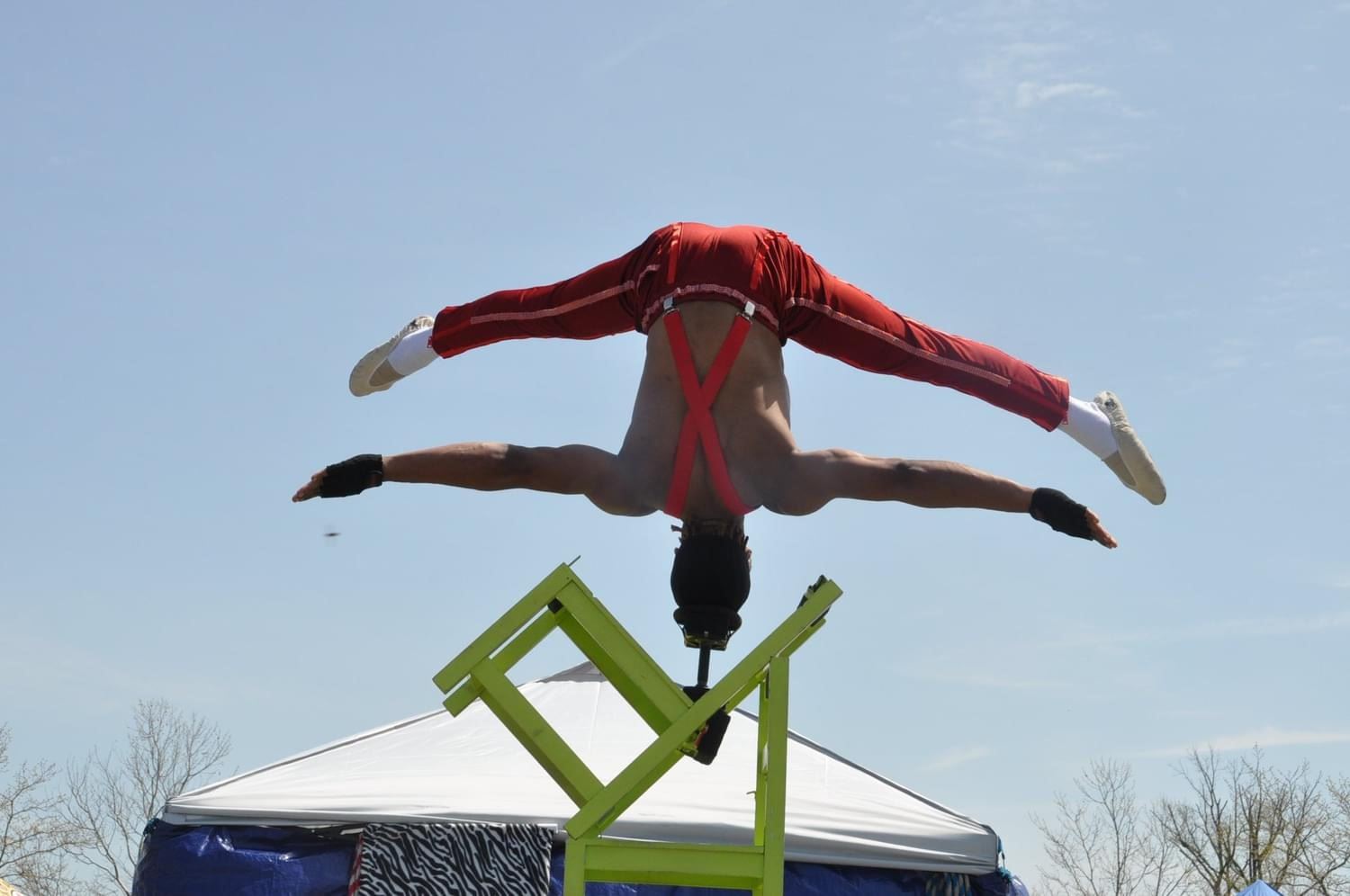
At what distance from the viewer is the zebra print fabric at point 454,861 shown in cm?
508

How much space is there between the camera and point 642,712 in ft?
11.0

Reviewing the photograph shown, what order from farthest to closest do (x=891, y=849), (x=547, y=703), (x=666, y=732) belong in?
(x=547, y=703) < (x=891, y=849) < (x=666, y=732)

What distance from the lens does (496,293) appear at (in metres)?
4.96

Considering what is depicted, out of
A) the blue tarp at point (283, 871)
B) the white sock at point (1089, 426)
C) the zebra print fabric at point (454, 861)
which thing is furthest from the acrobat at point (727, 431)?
the blue tarp at point (283, 871)

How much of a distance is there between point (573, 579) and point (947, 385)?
1.86 meters

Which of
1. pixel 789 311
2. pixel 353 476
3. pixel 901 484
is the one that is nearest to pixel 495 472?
pixel 353 476

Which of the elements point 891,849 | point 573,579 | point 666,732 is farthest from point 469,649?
point 891,849

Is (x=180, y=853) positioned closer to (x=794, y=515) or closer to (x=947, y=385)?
(x=794, y=515)

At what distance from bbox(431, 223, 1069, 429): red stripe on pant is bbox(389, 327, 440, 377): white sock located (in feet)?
1.31

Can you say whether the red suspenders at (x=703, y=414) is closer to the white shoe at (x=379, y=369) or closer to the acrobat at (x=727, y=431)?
the acrobat at (x=727, y=431)

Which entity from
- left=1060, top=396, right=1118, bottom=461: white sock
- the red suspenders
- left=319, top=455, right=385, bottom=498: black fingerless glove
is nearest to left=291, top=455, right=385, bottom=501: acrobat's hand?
left=319, top=455, right=385, bottom=498: black fingerless glove

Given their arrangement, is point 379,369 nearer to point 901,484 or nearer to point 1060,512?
point 901,484

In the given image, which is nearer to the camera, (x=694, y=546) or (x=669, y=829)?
(x=694, y=546)

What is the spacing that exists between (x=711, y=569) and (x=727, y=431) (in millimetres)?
465
